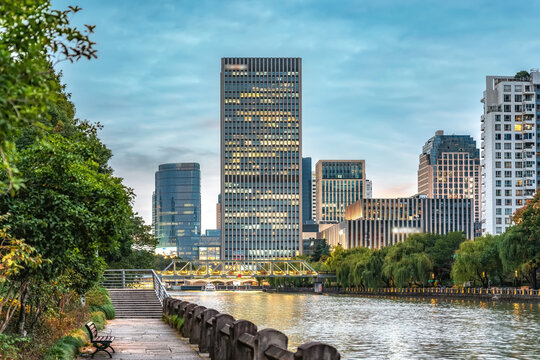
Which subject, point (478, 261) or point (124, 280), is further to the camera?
point (478, 261)

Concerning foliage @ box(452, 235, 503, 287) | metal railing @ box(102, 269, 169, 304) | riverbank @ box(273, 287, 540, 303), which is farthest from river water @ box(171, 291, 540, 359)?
foliage @ box(452, 235, 503, 287)

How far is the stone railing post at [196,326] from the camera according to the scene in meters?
24.5

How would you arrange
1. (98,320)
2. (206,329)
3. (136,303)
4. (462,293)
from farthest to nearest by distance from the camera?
1. (462,293)
2. (136,303)
3. (98,320)
4. (206,329)

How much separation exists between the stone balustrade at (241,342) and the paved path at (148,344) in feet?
2.29

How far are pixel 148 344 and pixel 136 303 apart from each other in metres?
22.8

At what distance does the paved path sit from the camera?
850 inches

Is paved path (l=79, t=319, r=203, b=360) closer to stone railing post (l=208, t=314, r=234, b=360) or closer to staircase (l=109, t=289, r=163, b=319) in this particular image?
stone railing post (l=208, t=314, r=234, b=360)

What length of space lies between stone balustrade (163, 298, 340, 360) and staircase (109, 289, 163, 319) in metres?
19.5

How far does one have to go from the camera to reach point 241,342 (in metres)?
15.5

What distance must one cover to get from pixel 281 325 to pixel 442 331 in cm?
1284

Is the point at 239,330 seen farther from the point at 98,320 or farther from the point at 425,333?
the point at 425,333

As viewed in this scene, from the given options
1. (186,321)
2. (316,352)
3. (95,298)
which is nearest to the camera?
(316,352)

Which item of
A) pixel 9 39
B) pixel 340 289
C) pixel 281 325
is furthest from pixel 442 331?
pixel 340 289

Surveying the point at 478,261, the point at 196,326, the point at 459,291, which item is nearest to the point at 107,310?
the point at 196,326
